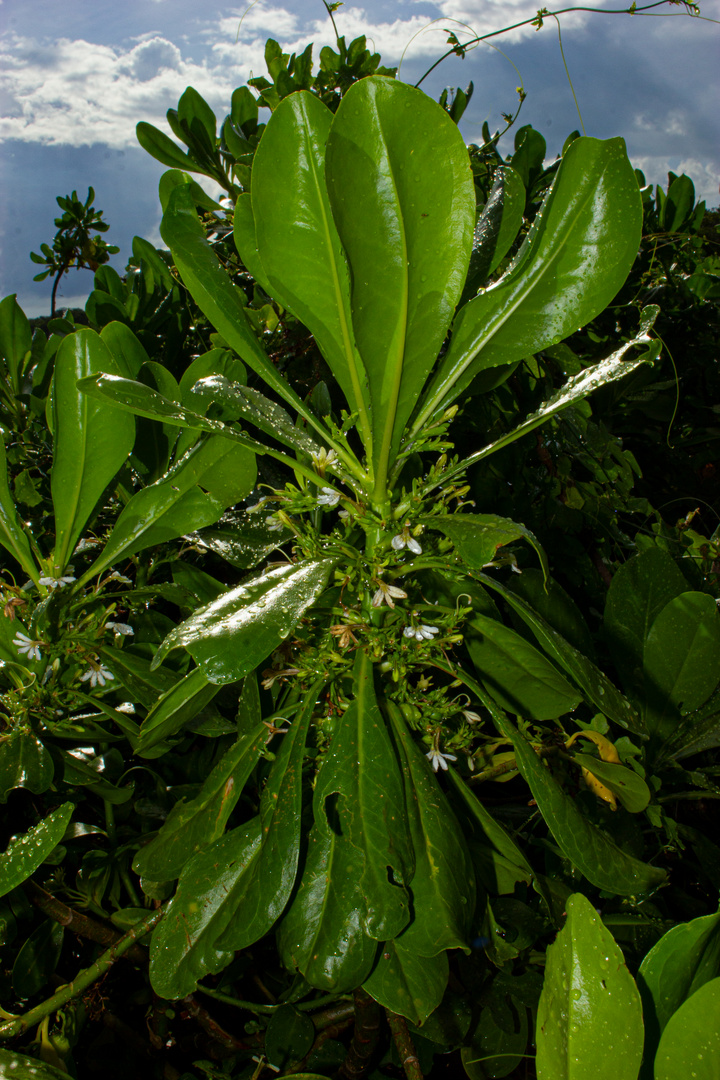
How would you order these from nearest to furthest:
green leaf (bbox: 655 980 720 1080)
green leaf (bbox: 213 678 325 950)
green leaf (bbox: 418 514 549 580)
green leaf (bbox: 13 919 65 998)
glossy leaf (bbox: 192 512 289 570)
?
1. green leaf (bbox: 655 980 720 1080)
2. green leaf (bbox: 418 514 549 580)
3. green leaf (bbox: 213 678 325 950)
4. glossy leaf (bbox: 192 512 289 570)
5. green leaf (bbox: 13 919 65 998)

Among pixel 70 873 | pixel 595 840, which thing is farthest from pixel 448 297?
pixel 70 873

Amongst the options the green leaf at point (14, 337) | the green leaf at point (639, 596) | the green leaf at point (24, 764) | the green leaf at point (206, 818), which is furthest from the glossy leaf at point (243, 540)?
the green leaf at point (14, 337)

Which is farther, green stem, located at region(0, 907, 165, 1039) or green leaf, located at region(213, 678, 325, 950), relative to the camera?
green stem, located at region(0, 907, 165, 1039)

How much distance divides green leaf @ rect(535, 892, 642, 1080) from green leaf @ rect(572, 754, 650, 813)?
32cm

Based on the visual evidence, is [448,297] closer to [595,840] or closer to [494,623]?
[494,623]

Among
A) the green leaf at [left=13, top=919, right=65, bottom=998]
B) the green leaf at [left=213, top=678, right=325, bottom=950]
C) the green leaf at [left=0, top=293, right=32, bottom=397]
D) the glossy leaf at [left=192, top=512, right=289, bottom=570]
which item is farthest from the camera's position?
the green leaf at [left=0, top=293, right=32, bottom=397]

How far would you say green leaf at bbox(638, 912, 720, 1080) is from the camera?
0.49 m

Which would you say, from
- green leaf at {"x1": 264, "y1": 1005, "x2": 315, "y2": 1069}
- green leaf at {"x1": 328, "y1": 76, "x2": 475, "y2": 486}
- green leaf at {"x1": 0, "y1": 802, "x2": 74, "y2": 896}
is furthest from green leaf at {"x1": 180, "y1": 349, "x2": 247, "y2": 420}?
green leaf at {"x1": 264, "y1": 1005, "x2": 315, "y2": 1069}

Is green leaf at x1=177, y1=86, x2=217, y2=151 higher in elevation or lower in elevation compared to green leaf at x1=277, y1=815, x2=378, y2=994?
higher

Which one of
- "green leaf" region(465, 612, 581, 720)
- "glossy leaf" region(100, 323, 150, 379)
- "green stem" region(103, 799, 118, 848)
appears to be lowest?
"green stem" region(103, 799, 118, 848)

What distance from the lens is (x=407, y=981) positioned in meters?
0.67

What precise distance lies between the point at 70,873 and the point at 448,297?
3.88 ft

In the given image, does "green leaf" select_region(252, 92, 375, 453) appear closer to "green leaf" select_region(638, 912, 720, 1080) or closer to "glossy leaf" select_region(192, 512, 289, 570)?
"glossy leaf" select_region(192, 512, 289, 570)

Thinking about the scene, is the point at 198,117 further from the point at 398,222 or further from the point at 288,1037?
the point at 288,1037
